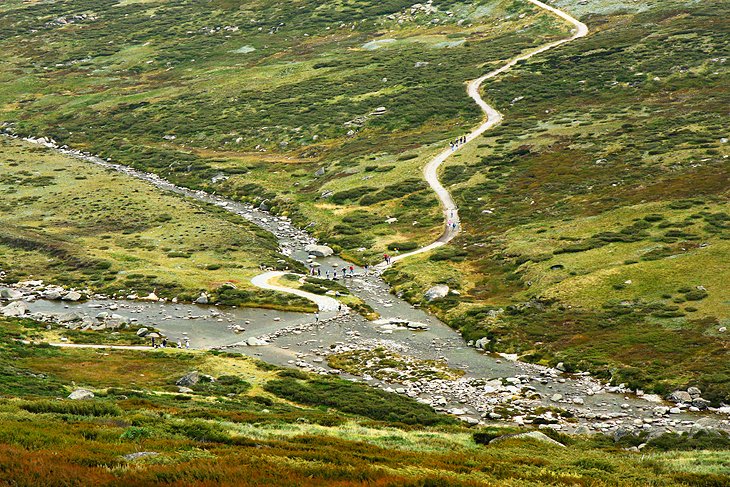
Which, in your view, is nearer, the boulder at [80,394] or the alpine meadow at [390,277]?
the alpine meadow at [390,277]

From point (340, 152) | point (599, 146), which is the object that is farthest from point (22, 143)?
point (599, 146)

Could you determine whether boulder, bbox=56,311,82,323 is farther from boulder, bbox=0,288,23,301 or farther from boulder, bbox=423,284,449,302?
boulder, bbox=423,284,449,302

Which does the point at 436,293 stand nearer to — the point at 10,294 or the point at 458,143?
the point at 10,294

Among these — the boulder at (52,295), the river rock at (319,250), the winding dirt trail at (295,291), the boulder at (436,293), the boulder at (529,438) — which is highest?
the boulder at (529,438)

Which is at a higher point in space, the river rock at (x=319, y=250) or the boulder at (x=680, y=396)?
the boulder at (x=680, y=396)

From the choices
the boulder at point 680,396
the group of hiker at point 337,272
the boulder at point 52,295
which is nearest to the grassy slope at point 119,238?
→ the boulder at point 52,295

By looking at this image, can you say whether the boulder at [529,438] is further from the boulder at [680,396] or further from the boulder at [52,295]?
the boulder at [52,295]

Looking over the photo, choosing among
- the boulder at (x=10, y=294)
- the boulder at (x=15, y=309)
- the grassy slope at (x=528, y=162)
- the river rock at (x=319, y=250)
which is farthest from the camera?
the river rock at (x=319, y=250)

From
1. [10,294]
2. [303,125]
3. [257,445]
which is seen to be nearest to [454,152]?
[303,125]
